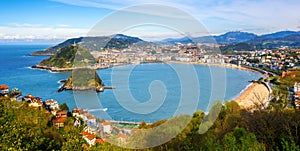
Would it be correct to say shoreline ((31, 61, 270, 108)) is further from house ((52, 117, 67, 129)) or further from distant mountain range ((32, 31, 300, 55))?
house ((52, 117, 67, 129))

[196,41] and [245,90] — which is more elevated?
[196,41]

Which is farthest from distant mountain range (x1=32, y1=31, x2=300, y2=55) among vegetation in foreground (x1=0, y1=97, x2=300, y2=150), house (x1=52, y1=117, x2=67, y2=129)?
house (x1=52, y1=117, x2=67, y2=129)

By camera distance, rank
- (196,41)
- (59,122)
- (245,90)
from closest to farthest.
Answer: (196,41)
(59,122)
(245,90)

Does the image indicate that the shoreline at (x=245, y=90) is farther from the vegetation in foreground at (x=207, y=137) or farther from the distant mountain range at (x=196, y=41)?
the vegetation in foreground at (x=207, y=137)

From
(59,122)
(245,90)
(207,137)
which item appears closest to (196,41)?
(207,137)

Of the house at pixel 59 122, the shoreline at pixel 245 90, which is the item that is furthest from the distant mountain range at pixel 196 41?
the house at pixel 59 122

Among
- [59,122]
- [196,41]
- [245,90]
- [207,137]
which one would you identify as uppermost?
[196,41]

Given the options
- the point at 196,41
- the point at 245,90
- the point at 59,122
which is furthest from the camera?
the point at 245,90

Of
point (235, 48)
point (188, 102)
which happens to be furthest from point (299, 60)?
point (188, 102)

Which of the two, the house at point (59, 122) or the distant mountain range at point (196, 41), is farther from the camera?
the house at point (59, 122)

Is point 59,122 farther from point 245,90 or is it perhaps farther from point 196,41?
point 245,90

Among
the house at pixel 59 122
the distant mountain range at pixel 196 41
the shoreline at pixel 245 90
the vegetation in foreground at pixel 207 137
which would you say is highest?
the distant mountain range at pixel 196 41
